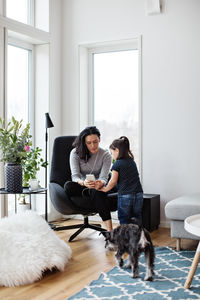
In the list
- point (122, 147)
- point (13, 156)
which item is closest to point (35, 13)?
point (13, 156)

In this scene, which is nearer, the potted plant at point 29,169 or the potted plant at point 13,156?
the potted plant at point 13,156

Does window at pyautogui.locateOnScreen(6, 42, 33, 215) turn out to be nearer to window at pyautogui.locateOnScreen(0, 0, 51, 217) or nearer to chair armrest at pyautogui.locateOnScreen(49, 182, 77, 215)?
window at pyautogui.locateOnScreen(0, 0, 51, 217)

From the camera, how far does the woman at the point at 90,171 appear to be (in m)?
3.75

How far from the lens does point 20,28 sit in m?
4.45

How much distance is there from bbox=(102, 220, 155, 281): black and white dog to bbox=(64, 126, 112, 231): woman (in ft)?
2.38

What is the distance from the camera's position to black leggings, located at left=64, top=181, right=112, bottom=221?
374cm

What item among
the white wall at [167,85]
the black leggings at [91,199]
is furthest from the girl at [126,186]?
the white wall at [167,85]

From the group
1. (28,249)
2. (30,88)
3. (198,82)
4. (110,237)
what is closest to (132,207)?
(110,237)

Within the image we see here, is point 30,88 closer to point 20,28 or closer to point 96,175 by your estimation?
point 20,28

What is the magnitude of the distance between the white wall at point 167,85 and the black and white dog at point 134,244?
1695 mm

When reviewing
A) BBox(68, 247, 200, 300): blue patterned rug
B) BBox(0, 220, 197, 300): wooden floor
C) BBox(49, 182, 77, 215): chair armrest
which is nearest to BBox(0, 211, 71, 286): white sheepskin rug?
BBox(0, 220, 197, 300): wooden floor

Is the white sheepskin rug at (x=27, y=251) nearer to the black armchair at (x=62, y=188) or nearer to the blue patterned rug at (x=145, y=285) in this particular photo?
the blue patterned rug at (x=145, y=285)

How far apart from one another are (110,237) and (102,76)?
2699mm

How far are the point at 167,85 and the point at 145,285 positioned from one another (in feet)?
8.16
